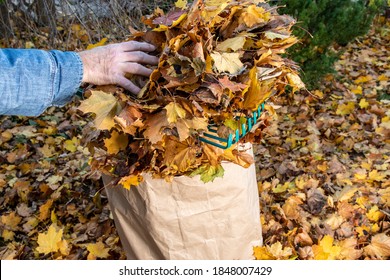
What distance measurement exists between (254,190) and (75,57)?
779mm

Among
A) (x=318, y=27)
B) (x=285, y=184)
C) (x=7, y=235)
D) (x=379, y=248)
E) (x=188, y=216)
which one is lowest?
(x=379, y=248)

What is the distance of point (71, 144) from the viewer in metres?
2.52

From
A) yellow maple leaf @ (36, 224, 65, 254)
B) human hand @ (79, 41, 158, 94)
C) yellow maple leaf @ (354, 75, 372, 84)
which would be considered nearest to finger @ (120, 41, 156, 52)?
human hand @ (79, 41, 158, 94)

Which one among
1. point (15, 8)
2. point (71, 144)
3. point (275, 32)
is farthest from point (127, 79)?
point (15, 8)

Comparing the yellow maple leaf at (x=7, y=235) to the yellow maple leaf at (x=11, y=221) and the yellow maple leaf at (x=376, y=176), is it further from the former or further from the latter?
the yellow maple leaf at (x=376, y=176)

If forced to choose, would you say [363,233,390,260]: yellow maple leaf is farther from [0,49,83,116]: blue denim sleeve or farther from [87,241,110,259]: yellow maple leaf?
[0,49,83,116]: blue denim sleeve

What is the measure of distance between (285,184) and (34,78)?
4.46ft

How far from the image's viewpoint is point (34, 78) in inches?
44.6

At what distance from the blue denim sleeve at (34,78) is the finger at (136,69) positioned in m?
0.12

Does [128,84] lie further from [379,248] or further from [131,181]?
[379,248]

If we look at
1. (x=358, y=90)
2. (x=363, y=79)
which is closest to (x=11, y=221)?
(x=358, y=90)

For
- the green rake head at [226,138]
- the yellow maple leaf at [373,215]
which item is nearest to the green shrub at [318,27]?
the yellow maple leaf at [373,215]

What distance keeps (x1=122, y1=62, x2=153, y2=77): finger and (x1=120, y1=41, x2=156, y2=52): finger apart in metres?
0.05

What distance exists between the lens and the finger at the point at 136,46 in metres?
1.20
